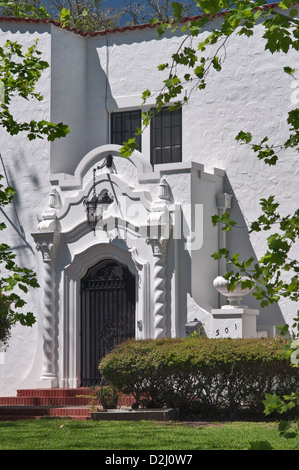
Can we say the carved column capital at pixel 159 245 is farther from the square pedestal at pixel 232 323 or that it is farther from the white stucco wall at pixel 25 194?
the white stucco wall at pixel 25 194

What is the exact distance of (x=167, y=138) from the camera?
2025 centimetres

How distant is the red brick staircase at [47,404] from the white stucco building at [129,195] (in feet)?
1.52

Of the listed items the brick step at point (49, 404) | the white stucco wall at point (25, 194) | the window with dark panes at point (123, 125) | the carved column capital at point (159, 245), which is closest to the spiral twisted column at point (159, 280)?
the carved column capital at point (159, 245)

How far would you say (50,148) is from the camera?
20.1m

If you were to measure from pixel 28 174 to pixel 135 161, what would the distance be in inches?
117

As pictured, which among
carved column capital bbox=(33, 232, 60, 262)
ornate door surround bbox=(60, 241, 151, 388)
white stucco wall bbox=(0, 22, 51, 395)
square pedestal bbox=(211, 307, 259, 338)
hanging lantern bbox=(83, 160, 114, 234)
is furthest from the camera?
white stucco wall bbox=(0, 22, 51, 395)

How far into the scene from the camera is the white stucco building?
1806cm

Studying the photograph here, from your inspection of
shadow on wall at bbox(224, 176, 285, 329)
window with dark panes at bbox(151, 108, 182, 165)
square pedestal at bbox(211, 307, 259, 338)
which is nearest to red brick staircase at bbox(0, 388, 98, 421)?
square pedestal at bbox(211, 307, 259, 338)

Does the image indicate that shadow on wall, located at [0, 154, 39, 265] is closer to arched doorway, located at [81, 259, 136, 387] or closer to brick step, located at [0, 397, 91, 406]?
arched doorway, located at [81, 259, 136, 387]

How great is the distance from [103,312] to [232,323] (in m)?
3.31

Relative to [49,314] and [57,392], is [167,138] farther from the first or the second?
[57,392]

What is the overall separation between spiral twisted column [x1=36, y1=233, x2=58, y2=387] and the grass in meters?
4.02
